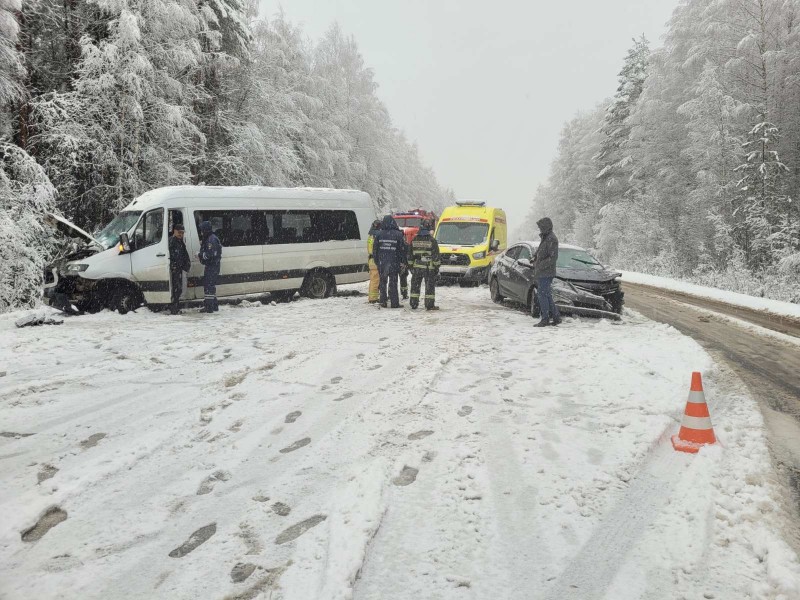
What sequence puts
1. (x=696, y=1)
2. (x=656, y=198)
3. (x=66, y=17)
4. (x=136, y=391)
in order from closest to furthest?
(x=136, y=391) < (x=66, y=17) < (x=696, y=1) < (x=656, y=198)

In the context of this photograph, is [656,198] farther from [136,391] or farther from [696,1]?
[136,391]

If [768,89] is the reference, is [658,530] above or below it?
below

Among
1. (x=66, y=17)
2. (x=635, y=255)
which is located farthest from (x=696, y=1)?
(x=66, y=17)

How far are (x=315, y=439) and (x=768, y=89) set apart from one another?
24594 millimetres

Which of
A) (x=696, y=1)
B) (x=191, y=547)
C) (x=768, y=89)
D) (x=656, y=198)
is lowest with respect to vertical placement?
(x=191, y=547)

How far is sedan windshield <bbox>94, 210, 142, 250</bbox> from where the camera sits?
10.5m

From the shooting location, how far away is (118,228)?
10.8 meters

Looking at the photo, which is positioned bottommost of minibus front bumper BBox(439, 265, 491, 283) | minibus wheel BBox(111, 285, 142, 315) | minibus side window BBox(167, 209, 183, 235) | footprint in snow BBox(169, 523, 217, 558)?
footprint in snow BBox(169, 523, 217, 558)

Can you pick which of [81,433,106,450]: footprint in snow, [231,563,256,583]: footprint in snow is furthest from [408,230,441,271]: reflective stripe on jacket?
[231,563,256,583]: footprint in snow

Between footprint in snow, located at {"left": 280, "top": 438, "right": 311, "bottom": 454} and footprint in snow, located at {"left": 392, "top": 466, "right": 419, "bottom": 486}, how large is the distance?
93 centimetres

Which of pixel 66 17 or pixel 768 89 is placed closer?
pixel 66 17

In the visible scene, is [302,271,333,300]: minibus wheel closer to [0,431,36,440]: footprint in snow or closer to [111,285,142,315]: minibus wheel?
[111,285,142,315]: minibus wheel

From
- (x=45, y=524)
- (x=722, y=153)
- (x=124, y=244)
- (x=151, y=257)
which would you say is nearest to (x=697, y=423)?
(x=45, y=524)

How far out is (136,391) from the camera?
5.75 meters
